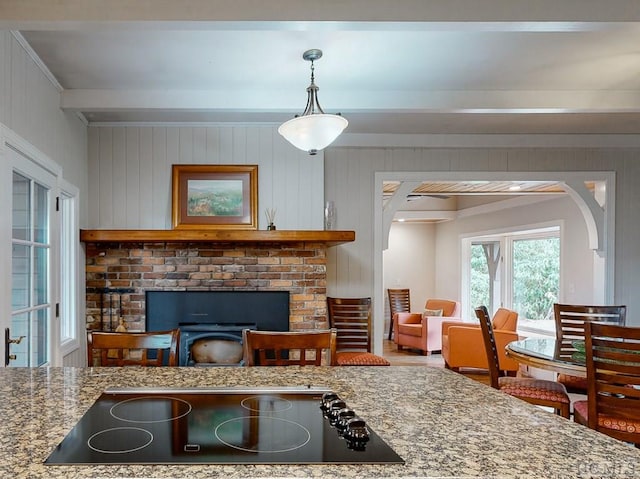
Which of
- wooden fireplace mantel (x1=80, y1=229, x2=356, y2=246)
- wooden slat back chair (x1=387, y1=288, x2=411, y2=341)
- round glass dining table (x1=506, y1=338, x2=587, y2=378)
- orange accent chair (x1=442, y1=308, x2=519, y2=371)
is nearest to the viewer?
round glass dining table (x1=506, y1=338, x2=587, y2=378)

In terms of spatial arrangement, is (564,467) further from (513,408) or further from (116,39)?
(116,39)

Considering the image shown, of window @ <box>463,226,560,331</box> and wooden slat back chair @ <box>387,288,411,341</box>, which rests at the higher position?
window @ <box>463,226,560,331</box>

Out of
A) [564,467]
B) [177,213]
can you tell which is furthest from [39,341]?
[564,467]

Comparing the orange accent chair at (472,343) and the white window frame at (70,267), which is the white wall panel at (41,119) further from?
the orange accent chair at (472,343)

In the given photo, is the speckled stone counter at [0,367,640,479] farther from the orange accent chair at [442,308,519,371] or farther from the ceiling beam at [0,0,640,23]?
the orange accent chair at [442,308,519,371]

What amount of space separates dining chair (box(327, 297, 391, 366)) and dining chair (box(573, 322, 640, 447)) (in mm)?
2155

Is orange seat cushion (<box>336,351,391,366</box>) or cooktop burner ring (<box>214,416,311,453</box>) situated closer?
cooktop burner ring (<box>214,416,311,453</box>)

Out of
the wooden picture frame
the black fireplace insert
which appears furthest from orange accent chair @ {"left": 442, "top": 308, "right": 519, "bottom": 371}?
the wooden picture frame

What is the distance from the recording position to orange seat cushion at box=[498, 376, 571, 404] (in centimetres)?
266

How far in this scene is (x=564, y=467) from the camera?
32.8 inches

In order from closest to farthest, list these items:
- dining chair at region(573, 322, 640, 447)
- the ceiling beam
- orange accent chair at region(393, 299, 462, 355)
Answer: the ceiling beam < dining chair at region(573, 322, 640, 447) < orange accent chair at region(393, 299, 462, 355)

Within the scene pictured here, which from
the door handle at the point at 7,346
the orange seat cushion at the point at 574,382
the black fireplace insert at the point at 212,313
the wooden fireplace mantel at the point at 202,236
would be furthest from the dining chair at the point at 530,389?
the door handle at the point at 7,346

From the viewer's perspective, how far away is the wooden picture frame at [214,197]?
3938 millimetres

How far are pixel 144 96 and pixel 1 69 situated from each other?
1021 mm
